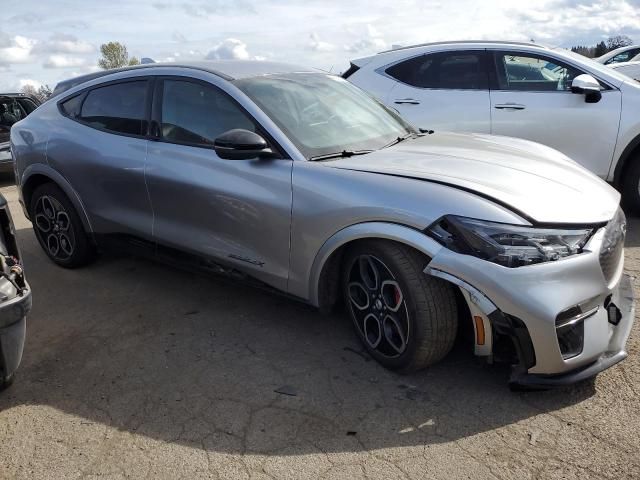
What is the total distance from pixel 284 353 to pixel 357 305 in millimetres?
560

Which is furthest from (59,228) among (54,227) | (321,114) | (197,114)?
(321,114)

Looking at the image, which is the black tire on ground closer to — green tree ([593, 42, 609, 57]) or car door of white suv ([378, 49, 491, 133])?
car door of white suv ([378, 49, 491, 133])

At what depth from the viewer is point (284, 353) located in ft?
10.9

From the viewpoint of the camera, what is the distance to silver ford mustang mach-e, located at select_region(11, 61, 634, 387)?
253 cm

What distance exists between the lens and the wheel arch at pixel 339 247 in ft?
8.70

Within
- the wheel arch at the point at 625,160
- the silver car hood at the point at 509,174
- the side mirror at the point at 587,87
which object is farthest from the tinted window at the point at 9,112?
the wheel arch at the point at 625,160

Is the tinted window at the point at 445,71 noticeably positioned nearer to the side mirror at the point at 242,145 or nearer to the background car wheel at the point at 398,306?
the side mirror at the point at 242,145

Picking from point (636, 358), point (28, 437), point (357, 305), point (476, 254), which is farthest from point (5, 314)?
point (636, 358)

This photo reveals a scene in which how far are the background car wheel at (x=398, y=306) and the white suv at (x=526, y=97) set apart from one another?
325cm

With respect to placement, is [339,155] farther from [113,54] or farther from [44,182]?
[113,54]

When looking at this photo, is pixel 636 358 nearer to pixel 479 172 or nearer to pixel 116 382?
pixel 479 172

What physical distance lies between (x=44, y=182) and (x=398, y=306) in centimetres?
340

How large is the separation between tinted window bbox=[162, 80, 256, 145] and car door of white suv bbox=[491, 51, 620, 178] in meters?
3.32

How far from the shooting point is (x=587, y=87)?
17.3 feet
